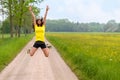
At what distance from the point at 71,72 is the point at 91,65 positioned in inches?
51.9

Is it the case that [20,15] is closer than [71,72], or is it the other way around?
[71,72]

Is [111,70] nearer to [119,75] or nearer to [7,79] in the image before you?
[119,75]

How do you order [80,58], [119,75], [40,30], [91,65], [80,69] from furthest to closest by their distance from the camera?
[80,58] → [80,69] → [91,65] → [40,30] → [119,75]

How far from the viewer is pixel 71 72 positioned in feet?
61.3

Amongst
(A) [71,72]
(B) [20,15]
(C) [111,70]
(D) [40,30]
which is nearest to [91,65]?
(A) [71,72]

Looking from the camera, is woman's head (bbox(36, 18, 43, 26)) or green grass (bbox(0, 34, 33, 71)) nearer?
woman's head (bbox(36, 18, 43, 26))

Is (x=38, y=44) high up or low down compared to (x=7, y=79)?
up

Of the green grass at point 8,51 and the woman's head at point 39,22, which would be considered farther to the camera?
the green grass at point 8,51

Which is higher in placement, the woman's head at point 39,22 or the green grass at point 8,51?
the woman's head at point 39,22

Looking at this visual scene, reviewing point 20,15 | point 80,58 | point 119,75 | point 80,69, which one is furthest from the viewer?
point 20,15

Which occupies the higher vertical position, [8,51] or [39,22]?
[39,22]

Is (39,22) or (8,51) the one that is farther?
(8,51)

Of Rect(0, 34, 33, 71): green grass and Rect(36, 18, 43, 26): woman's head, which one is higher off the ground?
Rect(36, 18, 43, 26): woman's head

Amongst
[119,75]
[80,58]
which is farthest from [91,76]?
[80,58]
